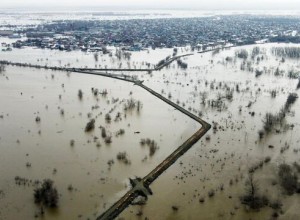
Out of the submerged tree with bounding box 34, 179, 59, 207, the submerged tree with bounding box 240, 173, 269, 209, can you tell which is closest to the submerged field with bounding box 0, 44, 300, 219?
the submerged tree with bounding box 240, 173, 269, 209

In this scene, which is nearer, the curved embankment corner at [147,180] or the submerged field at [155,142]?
the curved embankment corner at [147,180]

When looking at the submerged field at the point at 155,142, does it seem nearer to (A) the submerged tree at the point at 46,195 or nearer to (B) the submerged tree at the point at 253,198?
(B) the submerged tree at the point at 253,198

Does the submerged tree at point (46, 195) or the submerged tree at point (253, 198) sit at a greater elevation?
the submerged tree at point (46, 195)

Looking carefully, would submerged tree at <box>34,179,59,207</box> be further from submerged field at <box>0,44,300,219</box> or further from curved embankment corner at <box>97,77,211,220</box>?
curved embankment corner at <box>97,77,211,220</box>

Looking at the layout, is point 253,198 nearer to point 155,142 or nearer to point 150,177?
point 150,177

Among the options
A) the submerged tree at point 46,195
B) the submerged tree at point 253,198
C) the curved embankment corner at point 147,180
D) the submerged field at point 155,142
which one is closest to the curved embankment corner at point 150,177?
the curved embankment corner at point 147,180

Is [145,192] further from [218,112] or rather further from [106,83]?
[106,83]

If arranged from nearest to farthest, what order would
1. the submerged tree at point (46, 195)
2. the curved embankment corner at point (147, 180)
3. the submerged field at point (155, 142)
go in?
the curved embankment corner at point (147, 180) → the submerged tree at point (46, 195) → the submerged field at point (155, 142)

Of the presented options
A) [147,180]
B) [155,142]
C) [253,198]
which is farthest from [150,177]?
[253,198]

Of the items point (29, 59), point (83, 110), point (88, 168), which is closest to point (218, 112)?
point (83, 110)

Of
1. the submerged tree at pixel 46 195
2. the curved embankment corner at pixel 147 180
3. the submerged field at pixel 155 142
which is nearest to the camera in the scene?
the curved embankment corner at pixel 147 180

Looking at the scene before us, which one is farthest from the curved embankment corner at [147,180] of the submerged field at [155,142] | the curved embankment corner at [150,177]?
Answer: the submerged field at [155,142]
